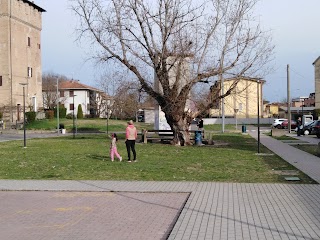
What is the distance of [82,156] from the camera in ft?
70.4

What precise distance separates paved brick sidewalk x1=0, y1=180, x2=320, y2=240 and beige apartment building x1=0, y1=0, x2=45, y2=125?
4990cm

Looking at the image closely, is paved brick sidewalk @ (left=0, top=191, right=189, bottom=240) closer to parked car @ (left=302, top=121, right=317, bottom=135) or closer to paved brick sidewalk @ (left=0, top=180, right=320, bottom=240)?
paved brick sidewalk @ (left=0, top=180, right=320, bottom=240)

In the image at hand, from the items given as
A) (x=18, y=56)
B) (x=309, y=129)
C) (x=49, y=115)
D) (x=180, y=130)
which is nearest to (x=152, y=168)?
(x=180, y=130)

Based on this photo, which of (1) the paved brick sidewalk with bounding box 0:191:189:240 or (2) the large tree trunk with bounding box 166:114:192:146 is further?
(2) the large tree trunk with bounding box 166:114:192:146

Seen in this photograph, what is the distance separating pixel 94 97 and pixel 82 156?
8232 cm

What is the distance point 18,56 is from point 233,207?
59.7 meters

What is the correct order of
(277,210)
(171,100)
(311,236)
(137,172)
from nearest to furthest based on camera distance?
(311,236) → (277,210) → (137,172) → (171,100)

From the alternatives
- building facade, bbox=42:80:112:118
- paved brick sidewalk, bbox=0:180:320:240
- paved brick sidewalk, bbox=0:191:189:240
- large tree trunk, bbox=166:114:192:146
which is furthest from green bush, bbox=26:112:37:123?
paved brick sidewalk, bbox=0:191:189:240

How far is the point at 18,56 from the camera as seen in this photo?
64.8 m

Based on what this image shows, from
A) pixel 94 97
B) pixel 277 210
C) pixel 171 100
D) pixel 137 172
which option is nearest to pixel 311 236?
pixel 277 210

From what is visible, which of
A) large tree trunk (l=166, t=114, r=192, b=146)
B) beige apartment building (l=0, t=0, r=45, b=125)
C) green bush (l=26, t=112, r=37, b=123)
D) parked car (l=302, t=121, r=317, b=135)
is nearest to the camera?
large tree trunk (l=166, t=114, r=192, b=146)

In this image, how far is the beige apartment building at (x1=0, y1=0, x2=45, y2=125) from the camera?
6222 cm

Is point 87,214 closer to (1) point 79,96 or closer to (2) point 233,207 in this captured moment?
(2) point 233,207

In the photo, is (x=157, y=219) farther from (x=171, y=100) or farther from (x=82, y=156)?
(x=171, y=100)
